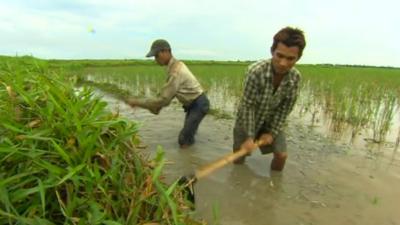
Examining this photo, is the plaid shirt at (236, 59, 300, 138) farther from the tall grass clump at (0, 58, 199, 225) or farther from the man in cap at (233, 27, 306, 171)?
the tall grass clump at (0, 58, 199, 225)

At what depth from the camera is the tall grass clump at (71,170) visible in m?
1.37

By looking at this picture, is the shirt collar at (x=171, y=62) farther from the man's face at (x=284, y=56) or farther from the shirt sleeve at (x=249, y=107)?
the man's face at (x=284, y=56)

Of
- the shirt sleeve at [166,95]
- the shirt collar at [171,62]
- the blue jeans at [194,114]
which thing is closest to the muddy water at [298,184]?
the blue jeans at [194,114]

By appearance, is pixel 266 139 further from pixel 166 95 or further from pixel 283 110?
pixel 166 95

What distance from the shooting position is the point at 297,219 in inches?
114

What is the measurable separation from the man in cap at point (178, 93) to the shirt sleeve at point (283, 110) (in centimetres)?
125

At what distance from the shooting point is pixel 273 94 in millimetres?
3473

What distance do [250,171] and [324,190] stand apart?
2.55 feet

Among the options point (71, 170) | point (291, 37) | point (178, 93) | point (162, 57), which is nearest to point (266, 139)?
point (291, 37)

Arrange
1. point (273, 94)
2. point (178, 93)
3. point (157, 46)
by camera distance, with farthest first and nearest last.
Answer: point (178, 93) < point (157, 46) < point (273, 94)

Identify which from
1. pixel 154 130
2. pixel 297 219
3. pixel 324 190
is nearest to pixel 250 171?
pixel 324 190

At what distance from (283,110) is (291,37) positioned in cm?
89

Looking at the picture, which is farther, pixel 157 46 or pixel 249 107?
pixel 157 46

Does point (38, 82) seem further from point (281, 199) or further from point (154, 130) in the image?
point (154, 130)
